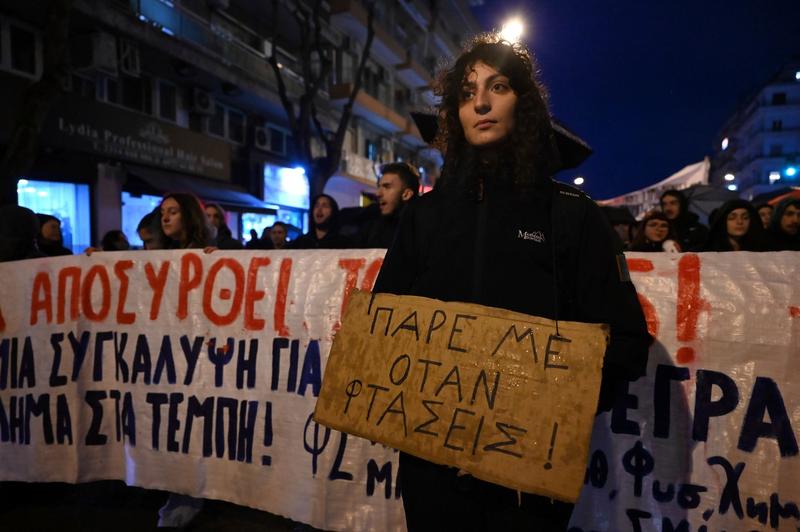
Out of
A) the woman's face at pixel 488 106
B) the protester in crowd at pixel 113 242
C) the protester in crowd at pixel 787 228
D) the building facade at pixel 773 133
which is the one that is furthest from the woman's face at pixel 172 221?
the building facade at pixel 773 133

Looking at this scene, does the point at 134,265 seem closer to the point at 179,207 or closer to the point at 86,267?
the point at 86,267

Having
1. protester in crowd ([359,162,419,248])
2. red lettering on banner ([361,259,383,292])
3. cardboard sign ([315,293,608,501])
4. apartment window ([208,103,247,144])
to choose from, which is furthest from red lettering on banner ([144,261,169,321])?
apartment window ([208,103,247,144])

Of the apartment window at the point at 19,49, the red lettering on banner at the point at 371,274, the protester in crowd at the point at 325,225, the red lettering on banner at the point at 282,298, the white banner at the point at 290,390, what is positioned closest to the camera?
the white banner at the point at 290,390

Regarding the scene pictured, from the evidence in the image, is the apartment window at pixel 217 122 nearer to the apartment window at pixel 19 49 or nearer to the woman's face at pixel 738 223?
the apartment window at pixel 19 49

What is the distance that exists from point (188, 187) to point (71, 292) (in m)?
10.6

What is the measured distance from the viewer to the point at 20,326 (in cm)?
320

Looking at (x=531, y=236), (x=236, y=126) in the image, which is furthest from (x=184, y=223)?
(x=236, y=126)

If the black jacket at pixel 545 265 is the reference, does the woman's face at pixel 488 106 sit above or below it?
above

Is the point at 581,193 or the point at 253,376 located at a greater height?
the point at 581,193

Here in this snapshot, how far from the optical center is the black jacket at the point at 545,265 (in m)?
1.34

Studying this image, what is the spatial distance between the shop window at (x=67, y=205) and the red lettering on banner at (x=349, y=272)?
9961mm

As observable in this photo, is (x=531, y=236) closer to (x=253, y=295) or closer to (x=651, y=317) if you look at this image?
(x=651, y=317)

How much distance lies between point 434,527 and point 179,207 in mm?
2851

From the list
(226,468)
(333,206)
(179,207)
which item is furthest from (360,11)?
(226,468)
